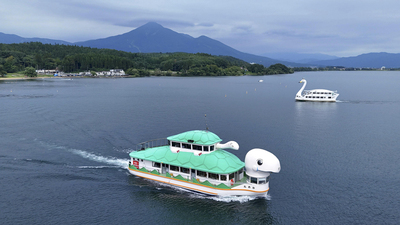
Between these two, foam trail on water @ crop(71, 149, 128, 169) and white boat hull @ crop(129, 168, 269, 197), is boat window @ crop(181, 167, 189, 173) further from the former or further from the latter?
foam trail on water @ crop(71, 149, 128, 169)

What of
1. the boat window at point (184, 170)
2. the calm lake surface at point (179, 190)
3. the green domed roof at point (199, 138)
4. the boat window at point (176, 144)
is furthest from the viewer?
the boat window at point (176, 144)

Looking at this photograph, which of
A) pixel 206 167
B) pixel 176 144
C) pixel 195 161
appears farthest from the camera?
pixel 176 144

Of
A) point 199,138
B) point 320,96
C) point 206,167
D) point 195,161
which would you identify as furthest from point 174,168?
point 320,96

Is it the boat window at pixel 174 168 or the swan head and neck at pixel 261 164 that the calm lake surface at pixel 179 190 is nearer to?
the boat window at pixel 174 168

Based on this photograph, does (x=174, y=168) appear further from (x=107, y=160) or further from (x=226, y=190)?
(x=107, y=160)

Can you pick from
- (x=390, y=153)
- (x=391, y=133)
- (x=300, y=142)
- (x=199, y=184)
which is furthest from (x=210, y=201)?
(x=391, y=133)

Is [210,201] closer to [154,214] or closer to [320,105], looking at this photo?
[154,214]

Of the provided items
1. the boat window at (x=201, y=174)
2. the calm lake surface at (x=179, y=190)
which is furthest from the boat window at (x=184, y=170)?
the calm lake surface at (x=179, y=190)

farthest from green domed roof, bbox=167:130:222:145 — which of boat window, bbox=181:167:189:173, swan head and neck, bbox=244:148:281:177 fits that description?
swan head and neck, bbox=244:148:281:177
